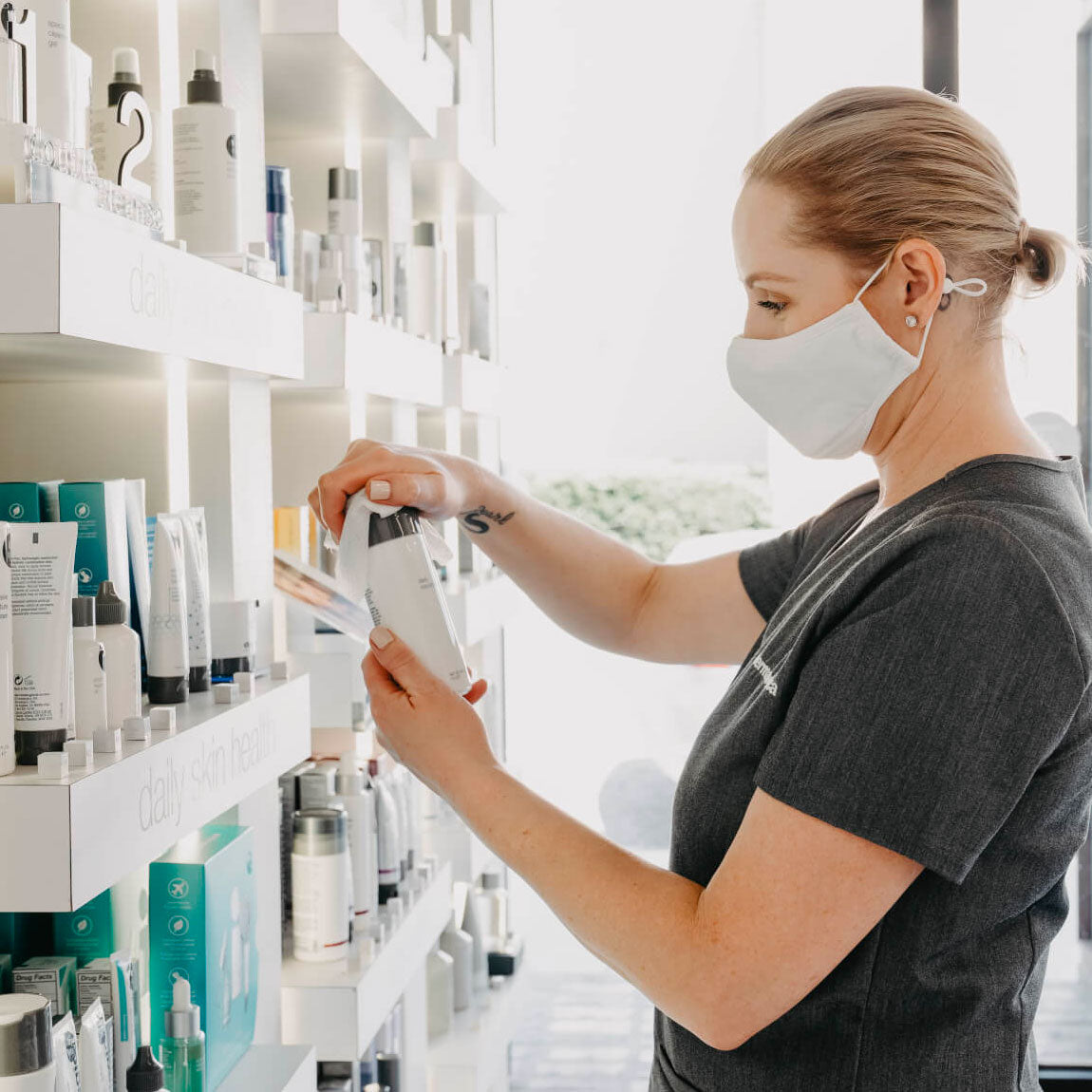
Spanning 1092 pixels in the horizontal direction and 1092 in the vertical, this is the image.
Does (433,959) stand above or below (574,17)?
below

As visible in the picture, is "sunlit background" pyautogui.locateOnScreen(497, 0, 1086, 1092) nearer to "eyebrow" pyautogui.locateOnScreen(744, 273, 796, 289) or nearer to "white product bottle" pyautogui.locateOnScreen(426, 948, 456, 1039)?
"white product bottle" pyautogui.locateOnScreen(426, 948, 456, 1039)

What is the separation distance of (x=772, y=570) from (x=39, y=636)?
833mm

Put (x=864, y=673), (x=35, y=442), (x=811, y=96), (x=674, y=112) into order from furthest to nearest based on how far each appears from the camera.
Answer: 1. (x=674, y=112)
2. (x=811, y=96)
3. (x=35, y=442)
4. (x=864, y=673)

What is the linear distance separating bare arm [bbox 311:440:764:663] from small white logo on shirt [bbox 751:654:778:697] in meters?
0.42

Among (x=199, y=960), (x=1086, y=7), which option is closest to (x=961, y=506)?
(x=199, y=960)

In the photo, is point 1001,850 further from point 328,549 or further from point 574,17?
point 574,17

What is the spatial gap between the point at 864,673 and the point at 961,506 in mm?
143

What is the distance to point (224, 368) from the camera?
3.60 ft

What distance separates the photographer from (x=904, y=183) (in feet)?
3.18

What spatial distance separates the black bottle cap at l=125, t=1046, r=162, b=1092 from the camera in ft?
3.18

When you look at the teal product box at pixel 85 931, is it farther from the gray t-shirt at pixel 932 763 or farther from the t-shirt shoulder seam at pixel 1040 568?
the t-shirt shoulder seam at pixel 1040 568

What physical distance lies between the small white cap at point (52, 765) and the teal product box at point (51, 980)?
329 mm

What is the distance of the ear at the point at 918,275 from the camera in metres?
0.97

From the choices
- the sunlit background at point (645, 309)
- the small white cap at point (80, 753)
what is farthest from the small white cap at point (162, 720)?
the sunlit background at point (645, 309)
